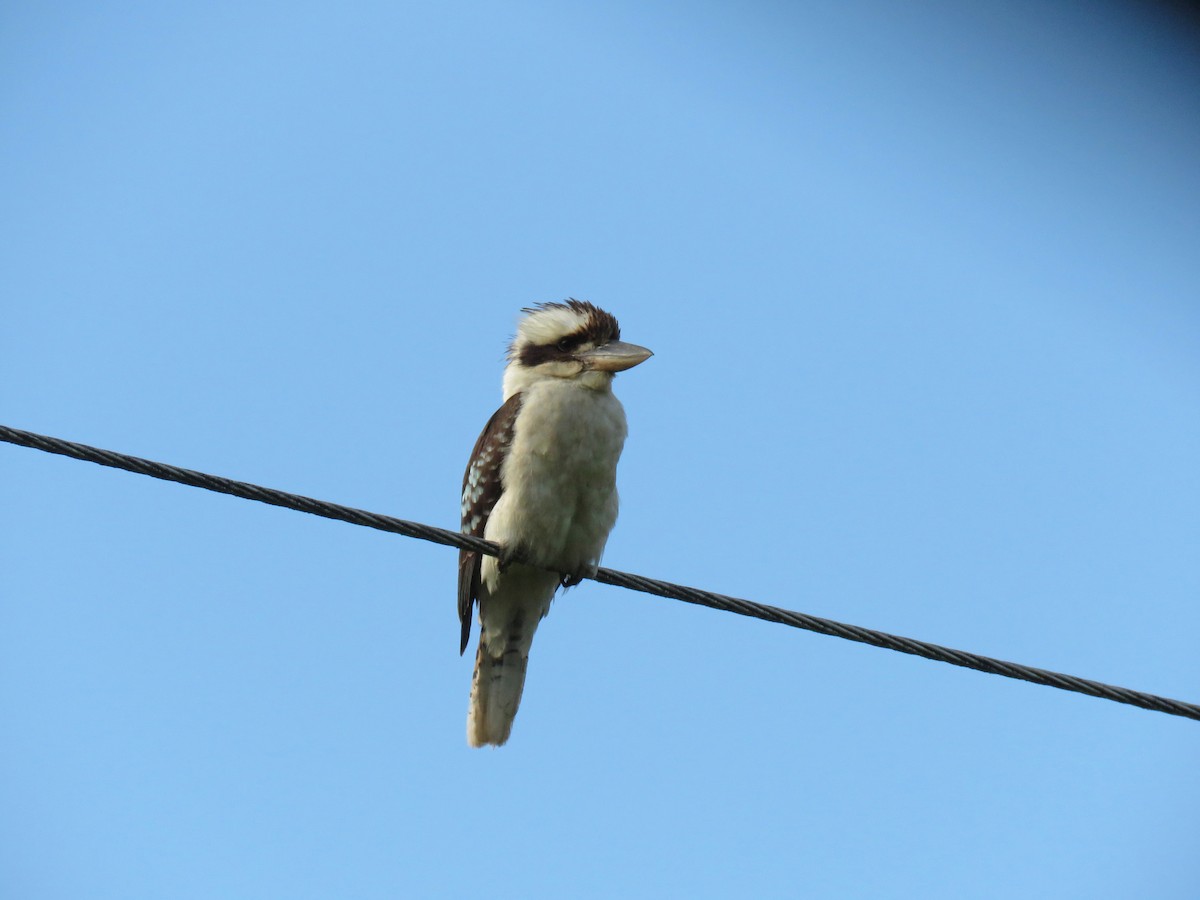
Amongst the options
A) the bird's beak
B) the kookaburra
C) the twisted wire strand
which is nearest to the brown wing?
the kookaburra

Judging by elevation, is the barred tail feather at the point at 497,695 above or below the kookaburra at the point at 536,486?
below

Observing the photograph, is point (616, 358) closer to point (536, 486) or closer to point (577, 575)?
point (536, 486)

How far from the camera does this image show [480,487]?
213 inches

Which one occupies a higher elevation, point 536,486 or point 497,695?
point 536,486

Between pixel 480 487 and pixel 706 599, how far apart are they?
6.38 feet

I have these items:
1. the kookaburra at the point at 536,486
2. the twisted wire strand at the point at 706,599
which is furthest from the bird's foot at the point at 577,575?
the twisted wire strand at the point at 706,599

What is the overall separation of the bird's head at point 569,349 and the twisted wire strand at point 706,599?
1.93m

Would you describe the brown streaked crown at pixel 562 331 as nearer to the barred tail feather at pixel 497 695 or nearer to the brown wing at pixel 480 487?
the brown wing at pixel 480 487

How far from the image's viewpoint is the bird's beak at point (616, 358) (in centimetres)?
550

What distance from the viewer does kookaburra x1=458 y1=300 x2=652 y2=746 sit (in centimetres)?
516

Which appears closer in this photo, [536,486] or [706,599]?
[706,599]

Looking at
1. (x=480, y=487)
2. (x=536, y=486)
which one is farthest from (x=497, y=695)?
(x=536, y=486)

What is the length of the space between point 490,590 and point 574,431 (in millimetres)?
927

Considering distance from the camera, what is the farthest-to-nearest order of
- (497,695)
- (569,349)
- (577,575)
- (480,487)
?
(497,695) → (569,349) → (480,487) → (577,575)
